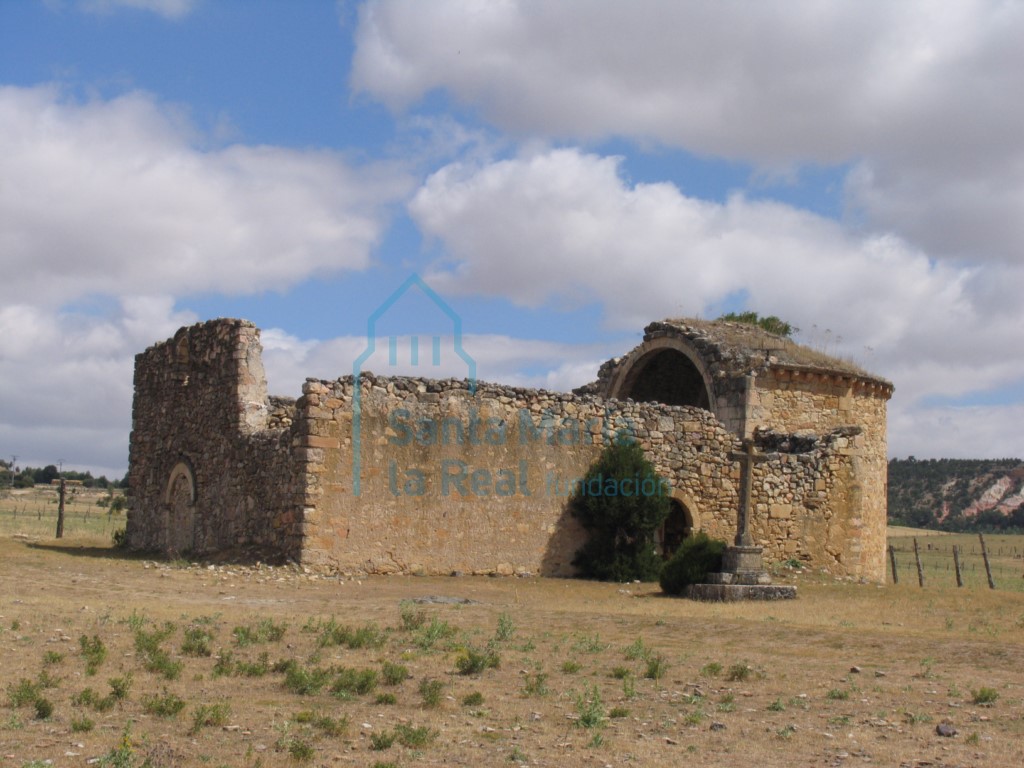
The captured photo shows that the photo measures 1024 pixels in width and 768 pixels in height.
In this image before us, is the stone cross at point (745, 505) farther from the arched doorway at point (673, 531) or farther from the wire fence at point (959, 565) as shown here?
the wire fence at point (959, 565)

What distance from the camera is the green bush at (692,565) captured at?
51.2 ft

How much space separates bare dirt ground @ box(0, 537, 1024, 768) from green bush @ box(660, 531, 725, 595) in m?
2.25

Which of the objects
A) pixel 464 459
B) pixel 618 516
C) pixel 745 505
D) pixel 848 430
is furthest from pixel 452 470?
pixel 848 430

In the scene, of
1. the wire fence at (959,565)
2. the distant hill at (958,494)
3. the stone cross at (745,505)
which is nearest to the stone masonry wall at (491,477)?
the stone cross at (745,505)

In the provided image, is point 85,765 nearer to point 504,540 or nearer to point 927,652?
point 927,652

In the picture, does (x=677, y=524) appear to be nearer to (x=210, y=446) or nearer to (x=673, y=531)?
(x=673, y=531)

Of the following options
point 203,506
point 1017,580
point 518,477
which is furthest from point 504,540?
point 1017,580

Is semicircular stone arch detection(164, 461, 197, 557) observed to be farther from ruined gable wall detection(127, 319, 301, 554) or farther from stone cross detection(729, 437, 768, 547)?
stone cross detection(729, 437, 768, 547)

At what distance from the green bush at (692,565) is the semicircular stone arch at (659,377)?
373 inches

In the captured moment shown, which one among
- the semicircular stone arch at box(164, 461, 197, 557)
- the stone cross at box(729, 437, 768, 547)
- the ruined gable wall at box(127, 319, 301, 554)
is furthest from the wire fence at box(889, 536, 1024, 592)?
the semicircular stone arch at box(164, 461, 197, 557)

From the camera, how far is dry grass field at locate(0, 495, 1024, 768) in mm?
6332

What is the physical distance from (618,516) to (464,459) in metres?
2.93

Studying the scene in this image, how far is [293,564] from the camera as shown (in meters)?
15.8

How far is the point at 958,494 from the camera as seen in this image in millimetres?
76062
